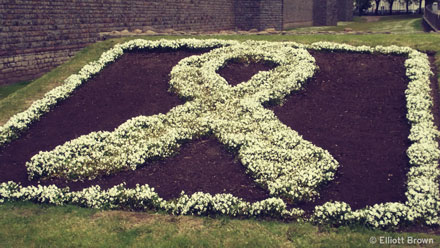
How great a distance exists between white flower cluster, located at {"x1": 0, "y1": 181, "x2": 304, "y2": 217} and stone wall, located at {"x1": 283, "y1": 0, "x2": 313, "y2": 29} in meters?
41.7

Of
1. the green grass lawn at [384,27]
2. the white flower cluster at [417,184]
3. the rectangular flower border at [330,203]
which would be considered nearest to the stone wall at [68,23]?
the rectangular flower border at [330,203]

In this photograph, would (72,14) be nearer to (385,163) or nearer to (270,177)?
(270,177)

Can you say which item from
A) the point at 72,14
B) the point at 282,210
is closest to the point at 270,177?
the point at 282,210

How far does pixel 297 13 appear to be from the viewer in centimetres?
5056

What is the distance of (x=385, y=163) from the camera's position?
8922mm

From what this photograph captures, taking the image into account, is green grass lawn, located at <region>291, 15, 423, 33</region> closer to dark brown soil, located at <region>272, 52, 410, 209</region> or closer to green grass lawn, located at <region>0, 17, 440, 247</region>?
dark brown soil, located at <region>272, 52, 410, 209</region>

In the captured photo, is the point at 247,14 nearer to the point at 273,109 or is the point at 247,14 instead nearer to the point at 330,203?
the point at 273,109

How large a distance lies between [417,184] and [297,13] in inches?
1811

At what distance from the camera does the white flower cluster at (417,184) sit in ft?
23.2

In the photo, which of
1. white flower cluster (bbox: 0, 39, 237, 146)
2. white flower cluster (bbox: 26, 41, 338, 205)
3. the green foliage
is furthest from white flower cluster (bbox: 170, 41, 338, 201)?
the green foliage

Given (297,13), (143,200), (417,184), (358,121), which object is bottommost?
(143,200)

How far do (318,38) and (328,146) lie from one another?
337 inches

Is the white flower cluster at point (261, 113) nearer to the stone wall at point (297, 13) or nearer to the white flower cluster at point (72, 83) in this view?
the white flower cluster at point (72, 83)

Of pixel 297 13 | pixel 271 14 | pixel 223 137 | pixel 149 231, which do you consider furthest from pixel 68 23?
pixel 297 13
